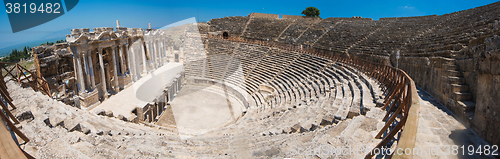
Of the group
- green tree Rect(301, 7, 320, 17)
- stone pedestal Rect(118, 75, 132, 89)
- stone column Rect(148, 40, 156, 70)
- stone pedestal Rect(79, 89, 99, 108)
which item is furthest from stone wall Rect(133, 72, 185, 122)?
green tree Rect(301, 7, 320, 17)

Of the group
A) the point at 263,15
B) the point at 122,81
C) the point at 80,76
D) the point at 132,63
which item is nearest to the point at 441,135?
the point at 80,76

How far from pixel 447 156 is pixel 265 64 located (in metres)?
19.1

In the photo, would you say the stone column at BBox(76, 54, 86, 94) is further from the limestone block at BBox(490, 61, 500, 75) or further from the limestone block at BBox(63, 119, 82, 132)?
the limestone block at BBox(490, 61, 500, 75)

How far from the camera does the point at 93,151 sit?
18.2ft

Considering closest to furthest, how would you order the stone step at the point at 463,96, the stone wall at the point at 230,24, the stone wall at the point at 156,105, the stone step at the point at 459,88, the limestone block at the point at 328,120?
the stone step at the point at 463,96
the stone step at the point at 459,88
the limestone block at the point at 328,120
the stone wall at the point at 156,105
the stone wall at the point at 230,24

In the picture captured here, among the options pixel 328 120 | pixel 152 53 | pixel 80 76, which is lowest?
pixel 328 120

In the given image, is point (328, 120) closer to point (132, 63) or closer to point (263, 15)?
point (132, 63)

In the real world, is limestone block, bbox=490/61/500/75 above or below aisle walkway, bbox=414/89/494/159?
above

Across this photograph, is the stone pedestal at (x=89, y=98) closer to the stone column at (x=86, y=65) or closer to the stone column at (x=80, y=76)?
the stone column at (x=80, y=76)

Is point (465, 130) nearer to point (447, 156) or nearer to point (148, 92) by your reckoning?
point (447, 156)

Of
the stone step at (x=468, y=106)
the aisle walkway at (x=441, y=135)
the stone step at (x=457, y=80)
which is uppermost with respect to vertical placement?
the stone step at (x=457, y=80)

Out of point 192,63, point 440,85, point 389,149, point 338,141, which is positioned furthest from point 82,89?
point 440,85

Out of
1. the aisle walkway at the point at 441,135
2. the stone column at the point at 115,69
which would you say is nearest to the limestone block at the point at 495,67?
the aisle walkway at the point at 441,135

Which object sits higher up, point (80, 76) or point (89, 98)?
point (80, 76)
